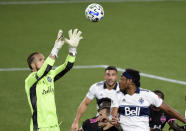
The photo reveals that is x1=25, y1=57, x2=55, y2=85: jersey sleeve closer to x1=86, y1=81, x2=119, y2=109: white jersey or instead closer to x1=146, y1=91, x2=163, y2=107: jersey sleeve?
x1=86, y1=81, x2=119, y2=109: white jersey

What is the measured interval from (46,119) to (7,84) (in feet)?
22.9

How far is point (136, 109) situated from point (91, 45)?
11.2 m

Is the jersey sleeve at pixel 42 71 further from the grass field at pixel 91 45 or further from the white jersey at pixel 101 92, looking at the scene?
the grass field at pixel 91 45

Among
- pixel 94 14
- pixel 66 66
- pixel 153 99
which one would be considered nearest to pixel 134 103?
pixel 153 99

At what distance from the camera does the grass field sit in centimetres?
1526

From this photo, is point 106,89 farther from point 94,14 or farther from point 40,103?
point 94,14

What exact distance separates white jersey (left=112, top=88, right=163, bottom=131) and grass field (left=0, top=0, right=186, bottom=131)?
4.01 meters

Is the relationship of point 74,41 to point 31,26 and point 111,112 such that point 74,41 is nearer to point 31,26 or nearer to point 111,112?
point 111,112

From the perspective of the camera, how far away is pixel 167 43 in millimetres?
20625

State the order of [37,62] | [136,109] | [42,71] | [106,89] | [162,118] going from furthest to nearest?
[162,118]
[106,89]
[37,62]
[42,71]
[136,109]

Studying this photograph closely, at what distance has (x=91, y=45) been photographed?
2056 cm

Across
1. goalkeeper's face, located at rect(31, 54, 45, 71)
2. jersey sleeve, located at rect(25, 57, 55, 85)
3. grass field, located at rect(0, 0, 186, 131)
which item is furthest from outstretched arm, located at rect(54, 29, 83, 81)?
grass field, located at rect(0, 0, 186, 131)

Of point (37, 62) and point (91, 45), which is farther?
point (91, 45)

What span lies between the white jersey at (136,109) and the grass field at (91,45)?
4.01m
